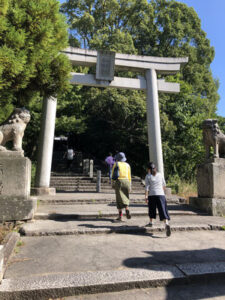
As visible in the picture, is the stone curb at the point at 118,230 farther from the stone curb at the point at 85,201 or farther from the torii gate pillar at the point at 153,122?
the torii gate pillar at the point at 153,122

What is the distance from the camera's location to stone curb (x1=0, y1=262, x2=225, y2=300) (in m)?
2.03

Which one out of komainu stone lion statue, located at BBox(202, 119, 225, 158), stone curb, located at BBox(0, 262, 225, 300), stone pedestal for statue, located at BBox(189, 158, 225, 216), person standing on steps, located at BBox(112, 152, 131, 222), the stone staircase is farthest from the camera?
the stone staircase

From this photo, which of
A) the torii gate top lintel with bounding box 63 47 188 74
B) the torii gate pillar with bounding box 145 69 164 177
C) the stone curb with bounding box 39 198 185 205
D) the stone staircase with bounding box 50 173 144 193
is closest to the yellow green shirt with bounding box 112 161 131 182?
the stone curb with bounding box 39 198 185 205

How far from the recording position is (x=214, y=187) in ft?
19.4

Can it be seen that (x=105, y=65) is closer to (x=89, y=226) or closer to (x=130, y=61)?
(x=130, y=61)

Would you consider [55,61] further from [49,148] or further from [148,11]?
[148,11]

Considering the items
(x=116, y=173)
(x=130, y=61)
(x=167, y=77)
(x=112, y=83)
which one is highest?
(x=167, y=77)

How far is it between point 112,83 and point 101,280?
808 cm

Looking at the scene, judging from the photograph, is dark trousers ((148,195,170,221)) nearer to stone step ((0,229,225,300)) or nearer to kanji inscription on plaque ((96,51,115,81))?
stone step ((0,229,225,300))

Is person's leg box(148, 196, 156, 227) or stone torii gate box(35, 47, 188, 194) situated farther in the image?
stone torii gate box(35, 47, 188, 194)

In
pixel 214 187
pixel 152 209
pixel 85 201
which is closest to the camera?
pixel 152 209

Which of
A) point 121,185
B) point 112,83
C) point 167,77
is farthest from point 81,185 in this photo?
point 167,77

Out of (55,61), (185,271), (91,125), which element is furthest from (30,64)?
(91,125)

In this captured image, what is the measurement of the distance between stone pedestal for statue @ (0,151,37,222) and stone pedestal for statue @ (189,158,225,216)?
4643mm
